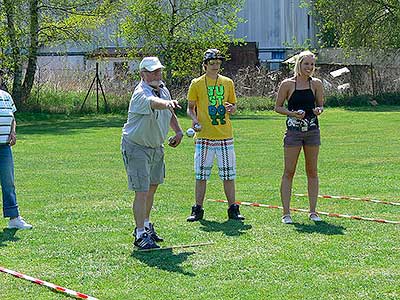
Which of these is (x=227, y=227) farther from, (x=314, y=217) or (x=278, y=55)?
(x=278, y=55)

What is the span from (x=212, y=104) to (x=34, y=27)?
937 inches

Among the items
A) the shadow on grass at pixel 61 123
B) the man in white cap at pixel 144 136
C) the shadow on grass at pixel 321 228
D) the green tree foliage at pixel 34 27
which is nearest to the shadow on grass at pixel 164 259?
the man in white cap at pixel 144 136

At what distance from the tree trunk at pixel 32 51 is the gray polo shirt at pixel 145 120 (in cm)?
2515

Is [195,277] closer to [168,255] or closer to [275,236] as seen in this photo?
[168,255]

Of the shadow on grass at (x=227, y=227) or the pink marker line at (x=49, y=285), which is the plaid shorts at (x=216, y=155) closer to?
the shadow on grass at (x=227, y=227)

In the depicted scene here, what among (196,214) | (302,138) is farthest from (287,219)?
(196,214)

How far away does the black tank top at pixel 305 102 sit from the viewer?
9.61m

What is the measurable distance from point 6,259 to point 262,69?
33.0 m

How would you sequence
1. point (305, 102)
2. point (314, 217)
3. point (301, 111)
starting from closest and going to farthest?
point (301, 111) < point (305, 102) < point (314, 217)

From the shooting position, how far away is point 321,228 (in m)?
9.30

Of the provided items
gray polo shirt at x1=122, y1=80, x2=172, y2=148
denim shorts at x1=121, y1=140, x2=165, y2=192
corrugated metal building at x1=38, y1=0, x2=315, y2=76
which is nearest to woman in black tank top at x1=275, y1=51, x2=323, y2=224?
gray polo shirt at x1=122, y1=80, x2=172, y2=148

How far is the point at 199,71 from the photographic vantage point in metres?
37.8

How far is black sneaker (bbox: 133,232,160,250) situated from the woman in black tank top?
75.9 inches

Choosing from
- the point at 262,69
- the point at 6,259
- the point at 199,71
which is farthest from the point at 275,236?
the point at 262,69
